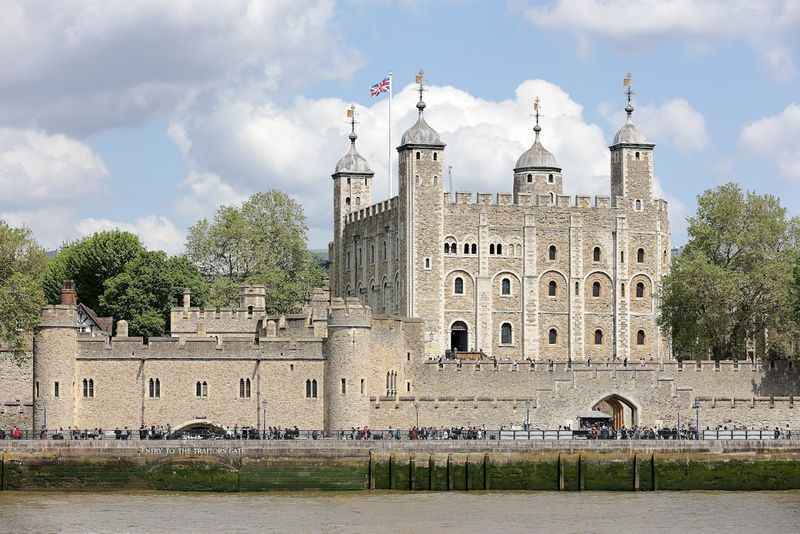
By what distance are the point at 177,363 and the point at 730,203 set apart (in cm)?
3066

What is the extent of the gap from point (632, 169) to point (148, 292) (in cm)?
2592

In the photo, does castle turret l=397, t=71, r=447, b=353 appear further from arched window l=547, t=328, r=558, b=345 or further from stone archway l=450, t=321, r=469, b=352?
arched window l=547, t=328, r=558, b=345

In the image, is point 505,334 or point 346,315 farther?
point 505,334

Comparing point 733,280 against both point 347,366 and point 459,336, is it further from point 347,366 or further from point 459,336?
point 347,366

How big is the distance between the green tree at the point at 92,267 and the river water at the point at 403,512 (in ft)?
126

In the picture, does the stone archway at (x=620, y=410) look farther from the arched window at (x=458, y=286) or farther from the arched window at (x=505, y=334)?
the arched window at (x=458, y=286)

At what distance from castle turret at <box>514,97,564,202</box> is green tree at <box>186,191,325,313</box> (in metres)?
12.1

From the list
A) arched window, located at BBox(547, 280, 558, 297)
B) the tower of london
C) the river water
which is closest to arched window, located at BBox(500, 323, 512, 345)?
the tower of london

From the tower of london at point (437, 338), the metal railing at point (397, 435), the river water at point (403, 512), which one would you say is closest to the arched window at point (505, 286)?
the tower of london at point (437, 338)

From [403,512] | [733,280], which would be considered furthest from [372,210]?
[403,512]

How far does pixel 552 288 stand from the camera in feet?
352

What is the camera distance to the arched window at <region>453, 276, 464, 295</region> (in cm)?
10544

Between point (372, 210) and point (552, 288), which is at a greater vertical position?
point (372, 210)

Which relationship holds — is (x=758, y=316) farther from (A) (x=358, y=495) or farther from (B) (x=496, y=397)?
(A) (x=358, y=495)
